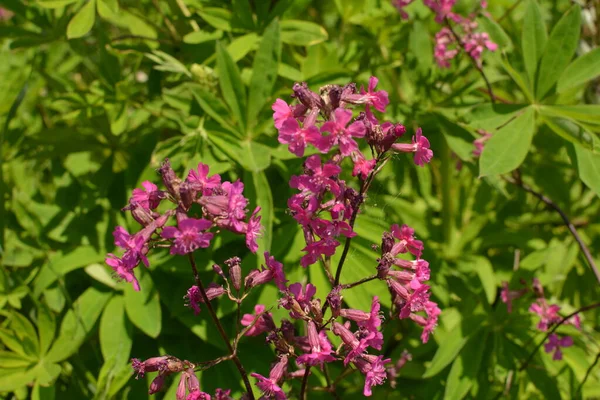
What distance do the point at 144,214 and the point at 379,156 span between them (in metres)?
0.65

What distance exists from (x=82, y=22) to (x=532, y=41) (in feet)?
6.41

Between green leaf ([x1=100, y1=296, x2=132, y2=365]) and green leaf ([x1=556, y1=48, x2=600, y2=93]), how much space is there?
81.7 inches

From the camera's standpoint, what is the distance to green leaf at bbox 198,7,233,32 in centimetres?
262

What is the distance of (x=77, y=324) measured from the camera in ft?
8.05

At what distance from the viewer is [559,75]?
246 cm

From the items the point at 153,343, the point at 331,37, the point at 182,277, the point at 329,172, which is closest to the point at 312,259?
the point at 329,172

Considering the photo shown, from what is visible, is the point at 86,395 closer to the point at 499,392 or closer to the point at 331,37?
the point at 499,392

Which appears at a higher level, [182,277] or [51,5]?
[51,5]

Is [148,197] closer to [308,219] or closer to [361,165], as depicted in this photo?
[308,219]

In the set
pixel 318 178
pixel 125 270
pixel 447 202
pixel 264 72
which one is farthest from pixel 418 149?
pixel 447 202

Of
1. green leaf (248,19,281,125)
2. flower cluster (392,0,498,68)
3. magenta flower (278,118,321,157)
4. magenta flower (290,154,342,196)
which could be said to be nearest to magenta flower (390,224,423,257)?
magenta flower (290,154,342,196)

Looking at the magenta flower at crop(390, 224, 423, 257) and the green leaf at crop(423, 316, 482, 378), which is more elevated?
the magenta flower at crop(390, 224, 423, 257)

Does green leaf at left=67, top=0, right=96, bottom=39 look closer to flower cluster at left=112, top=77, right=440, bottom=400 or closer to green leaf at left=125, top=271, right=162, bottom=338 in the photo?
green leaf at left=125, top=271, right=162, bottom=338

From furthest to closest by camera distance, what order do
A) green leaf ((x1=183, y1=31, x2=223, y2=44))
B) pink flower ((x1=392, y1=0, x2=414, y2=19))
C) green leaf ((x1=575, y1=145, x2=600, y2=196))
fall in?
pink flower ((x1=392, y1=0, x2=414, y2=19))
green leaf ((x1=183, y1=31, x2=223, y2=44))
green leaf ((x1=575, y1=145, x2=600, y2=196))
